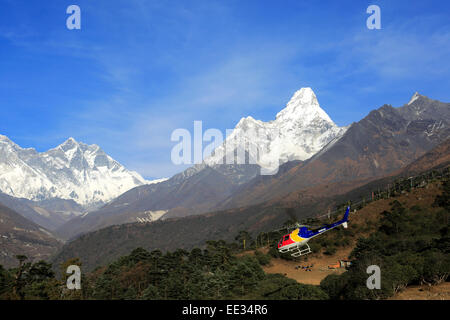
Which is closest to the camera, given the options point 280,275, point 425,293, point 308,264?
point 425,293

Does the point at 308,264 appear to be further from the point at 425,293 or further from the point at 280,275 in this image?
the point at 425,293

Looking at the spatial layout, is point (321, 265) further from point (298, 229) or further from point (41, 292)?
point (41, 292)

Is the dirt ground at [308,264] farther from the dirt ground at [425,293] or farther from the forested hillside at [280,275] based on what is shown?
the dirt ground at [425,293]

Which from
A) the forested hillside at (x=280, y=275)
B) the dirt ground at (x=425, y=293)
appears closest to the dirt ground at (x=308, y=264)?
the forested hillside at (x=280, y=275)

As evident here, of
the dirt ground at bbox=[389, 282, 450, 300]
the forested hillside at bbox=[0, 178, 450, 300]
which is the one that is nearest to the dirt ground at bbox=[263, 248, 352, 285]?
the forested hillside at bbox=[0, 178, 450, 300]

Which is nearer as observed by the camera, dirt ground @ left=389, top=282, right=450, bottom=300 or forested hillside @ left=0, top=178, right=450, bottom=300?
dirt ground @ left=389, top=282, right=450, bottom=300

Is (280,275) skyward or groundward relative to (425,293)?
groundward

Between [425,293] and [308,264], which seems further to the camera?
[308,264]

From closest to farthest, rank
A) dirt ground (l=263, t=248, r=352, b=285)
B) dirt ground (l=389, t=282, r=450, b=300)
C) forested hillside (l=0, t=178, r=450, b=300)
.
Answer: dirt ground (l=389, t=282, r=450, b=300) → forested hillside (l=0, t=178, r=450, b=300) → dirt ground (l=263, t=248, r=352, b=285)

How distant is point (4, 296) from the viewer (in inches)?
2552

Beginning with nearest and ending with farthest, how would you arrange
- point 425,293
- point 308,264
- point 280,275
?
point 425,293 → point 280,275 → point 308,264

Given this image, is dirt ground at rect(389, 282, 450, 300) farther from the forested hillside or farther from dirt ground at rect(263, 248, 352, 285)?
dirt ground at rect(263, 248, 352, 285)

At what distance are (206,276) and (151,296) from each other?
12.2 metres

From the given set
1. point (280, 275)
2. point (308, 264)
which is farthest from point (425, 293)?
point (308, 264)
